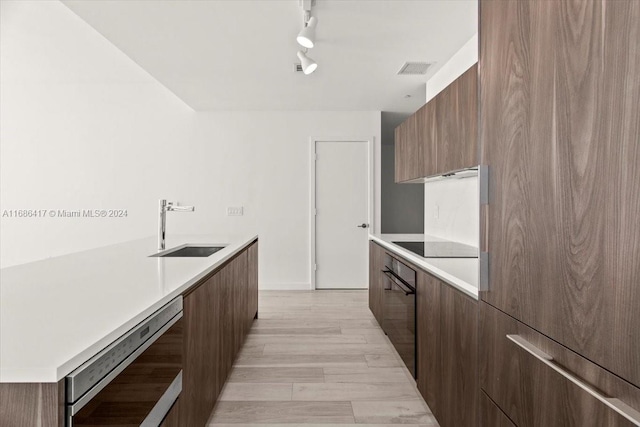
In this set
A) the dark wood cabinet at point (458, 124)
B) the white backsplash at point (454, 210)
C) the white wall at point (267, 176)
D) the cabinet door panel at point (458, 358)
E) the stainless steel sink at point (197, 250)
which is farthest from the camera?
the white wall at point (267, 176)

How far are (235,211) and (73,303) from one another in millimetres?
4242

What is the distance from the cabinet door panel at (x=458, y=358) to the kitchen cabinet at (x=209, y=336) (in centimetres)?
111

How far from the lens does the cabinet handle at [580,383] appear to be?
0.72 meters

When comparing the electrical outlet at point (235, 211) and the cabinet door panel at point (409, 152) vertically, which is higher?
the cabinet door panel at point (409, 152)

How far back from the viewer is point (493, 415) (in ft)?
4.13

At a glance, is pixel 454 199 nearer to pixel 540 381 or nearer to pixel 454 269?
pixel 454 269

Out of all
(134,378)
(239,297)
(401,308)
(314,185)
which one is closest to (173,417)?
(134,378)

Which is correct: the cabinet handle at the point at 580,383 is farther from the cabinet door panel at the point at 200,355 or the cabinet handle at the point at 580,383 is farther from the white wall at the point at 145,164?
the white wall at the point at 145,164

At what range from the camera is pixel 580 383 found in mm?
844

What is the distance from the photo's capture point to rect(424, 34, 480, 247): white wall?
305 cm

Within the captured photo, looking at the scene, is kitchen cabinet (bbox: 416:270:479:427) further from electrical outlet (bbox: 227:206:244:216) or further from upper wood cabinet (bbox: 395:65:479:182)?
electrical outlet (bbox: 227:206:244:216)

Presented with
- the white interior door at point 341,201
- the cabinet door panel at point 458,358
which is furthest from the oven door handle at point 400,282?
the white interior door at point 341,201

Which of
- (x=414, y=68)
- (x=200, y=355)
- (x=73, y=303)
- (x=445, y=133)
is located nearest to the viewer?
(x=73, y=303)

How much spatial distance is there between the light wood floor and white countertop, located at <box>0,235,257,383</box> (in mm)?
943
